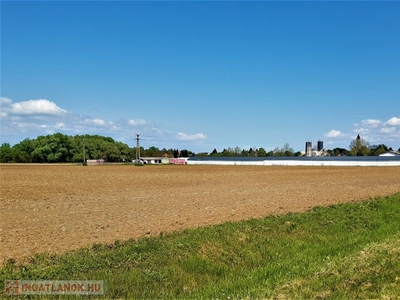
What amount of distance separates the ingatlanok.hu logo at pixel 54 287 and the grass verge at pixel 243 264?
17 cm

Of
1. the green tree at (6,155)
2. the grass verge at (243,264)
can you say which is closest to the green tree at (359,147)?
the green tree at (6,155)

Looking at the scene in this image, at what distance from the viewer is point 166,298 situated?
6305 mm

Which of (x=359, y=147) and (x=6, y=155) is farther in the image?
(x=359, y=147)

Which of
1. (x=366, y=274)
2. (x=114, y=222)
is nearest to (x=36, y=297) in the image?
(x=366, y=274)

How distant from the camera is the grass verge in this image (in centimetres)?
606

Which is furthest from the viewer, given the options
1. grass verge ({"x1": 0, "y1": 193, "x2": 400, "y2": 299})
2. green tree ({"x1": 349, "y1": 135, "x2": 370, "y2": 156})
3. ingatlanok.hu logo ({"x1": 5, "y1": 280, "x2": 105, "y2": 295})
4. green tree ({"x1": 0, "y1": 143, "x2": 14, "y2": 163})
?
green tree ({"x1": 349, "y1": 135, "x2": 370, "y2": 156})

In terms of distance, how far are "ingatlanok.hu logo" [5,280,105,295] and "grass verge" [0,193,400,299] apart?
17 centimetres

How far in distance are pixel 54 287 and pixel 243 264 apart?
4538mm

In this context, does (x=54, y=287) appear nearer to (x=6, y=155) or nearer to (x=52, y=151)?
(x=52, y=151)

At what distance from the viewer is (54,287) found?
660cm

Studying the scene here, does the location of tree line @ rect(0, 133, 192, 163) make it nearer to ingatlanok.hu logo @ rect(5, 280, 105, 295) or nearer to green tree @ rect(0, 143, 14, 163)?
green tree @ rect(0, 143, 14, 163)

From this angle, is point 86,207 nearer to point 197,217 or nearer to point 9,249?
point 197,217

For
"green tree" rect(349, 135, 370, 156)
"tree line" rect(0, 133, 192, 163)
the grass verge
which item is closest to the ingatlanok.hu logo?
the grass verge

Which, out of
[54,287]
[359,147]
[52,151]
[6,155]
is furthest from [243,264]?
[359,147]
